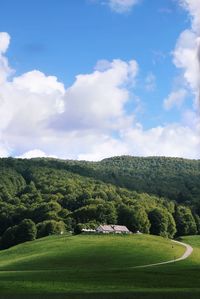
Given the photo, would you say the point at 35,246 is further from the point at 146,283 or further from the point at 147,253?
the point at 146,283

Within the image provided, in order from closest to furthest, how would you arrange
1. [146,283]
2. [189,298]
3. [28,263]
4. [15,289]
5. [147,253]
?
[189,298] < [15,289] < [146,283] < [28,263] < [147,253]

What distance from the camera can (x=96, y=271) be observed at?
83.1 metres

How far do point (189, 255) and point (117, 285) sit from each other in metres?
64.1

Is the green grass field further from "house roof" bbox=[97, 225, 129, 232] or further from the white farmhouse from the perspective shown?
"house roof" bbox=[97, 225, 129, 232]

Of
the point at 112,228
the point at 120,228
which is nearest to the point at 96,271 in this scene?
the point at 112,228

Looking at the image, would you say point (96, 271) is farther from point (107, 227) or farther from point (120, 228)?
point (120, 228)

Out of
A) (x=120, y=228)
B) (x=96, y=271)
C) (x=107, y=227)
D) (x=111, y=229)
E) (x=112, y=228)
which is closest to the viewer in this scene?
(x=96, y=271)

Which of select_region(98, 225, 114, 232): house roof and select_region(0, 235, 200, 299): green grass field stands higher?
select_region(98, 225, 114, 232): house roof

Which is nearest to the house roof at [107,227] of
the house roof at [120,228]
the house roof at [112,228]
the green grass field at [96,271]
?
the house roof at [112,228]

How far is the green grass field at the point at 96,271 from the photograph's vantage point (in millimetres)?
51812

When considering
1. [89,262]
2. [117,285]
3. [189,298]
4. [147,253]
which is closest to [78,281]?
[117,285]

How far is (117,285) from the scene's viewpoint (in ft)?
202

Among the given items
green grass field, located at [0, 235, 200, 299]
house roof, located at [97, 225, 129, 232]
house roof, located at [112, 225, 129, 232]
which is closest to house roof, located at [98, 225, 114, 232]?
house roof, located at [97, 225, 129, 232]

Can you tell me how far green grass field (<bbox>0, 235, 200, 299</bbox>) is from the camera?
5181 centimetres
